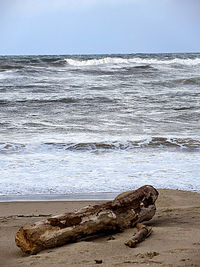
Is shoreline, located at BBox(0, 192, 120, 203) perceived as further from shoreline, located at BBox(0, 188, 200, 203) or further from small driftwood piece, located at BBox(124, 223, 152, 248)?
small driftwood piece, located at BBox(124, 223, 152, 248)

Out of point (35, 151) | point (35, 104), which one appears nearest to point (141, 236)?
point (35, 151)

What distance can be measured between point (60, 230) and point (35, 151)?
15.8ft

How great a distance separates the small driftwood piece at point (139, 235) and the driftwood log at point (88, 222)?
13 cm

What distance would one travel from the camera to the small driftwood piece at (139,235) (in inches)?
134

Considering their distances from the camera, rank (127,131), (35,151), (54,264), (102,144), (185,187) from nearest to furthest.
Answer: (54,264) < (185,187) < (35,151) < (102,144) < (127,131)

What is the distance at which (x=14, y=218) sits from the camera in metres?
4.64

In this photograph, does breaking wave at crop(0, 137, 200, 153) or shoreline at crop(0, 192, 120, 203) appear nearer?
shoreline at crop(0, 192, 120, 203)

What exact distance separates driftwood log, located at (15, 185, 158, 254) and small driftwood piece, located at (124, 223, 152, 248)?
134mm

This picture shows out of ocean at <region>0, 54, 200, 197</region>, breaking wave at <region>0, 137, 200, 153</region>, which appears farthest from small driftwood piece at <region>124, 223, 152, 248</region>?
breaking wave at <region>0, 137, 200, 153</region>

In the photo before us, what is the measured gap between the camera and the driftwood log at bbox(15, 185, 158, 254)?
3441 mm

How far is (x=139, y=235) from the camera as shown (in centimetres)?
358

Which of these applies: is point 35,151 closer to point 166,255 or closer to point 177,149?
point 177,149

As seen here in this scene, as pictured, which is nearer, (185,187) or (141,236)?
(141,236)

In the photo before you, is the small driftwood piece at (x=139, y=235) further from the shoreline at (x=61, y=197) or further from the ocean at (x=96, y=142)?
the ocean at (x=96, y=142)
